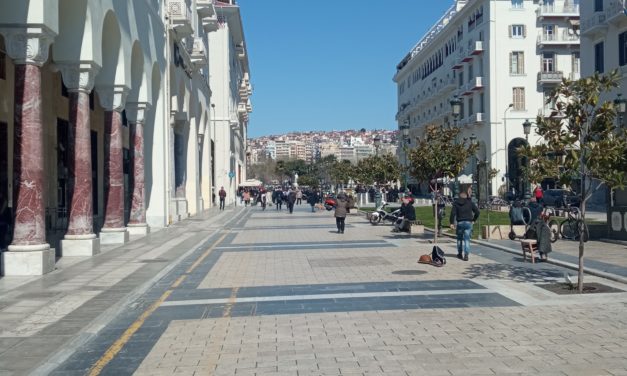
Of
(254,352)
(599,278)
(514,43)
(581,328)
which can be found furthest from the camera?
(514,43)

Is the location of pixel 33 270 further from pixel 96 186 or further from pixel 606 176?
pixel 96 186

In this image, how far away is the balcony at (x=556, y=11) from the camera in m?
58.9

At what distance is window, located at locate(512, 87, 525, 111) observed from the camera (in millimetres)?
59125

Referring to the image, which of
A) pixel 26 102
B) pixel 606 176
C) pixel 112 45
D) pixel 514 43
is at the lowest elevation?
pixel 606 176

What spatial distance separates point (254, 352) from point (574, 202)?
35391 millimetres

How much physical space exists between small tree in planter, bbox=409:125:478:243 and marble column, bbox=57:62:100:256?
10.2 m

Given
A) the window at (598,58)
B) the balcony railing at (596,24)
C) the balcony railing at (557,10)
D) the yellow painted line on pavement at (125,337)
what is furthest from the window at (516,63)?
the yellow painted line on pavement at (125,337)

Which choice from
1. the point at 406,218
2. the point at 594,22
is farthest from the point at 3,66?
the point at 594,22

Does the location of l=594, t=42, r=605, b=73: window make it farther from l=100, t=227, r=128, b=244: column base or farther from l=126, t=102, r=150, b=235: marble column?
l=100, t=227, r=128, b=244: column base

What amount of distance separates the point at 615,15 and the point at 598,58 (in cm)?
346

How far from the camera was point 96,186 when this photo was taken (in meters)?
30.3

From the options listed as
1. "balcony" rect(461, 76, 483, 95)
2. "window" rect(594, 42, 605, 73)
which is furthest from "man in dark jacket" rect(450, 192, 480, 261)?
"balcony" rect(461, 76, 483, 95)

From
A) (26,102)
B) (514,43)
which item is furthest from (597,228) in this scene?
(514,43)

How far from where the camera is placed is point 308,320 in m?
8.84
